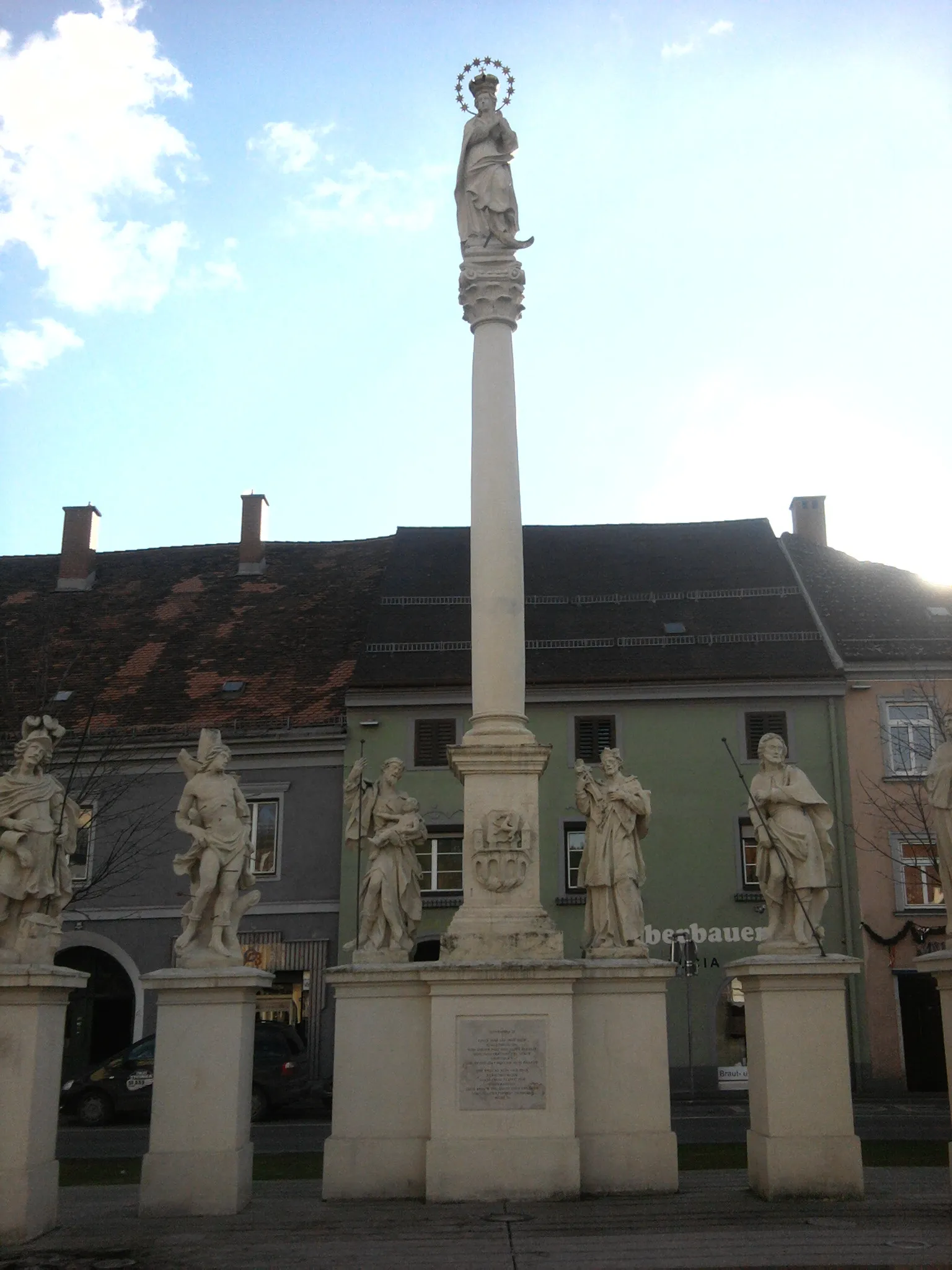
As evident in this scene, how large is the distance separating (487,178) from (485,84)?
117cm

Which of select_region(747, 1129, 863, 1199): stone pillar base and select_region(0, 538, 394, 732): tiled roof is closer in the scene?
select_region(747, 1129, 863, 1199): stone pillar base

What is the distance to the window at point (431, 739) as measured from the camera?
89.0 ft

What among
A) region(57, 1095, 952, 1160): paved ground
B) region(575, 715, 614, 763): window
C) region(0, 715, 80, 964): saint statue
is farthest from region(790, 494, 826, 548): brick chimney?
region(0, 715, 80, 964): saint statue

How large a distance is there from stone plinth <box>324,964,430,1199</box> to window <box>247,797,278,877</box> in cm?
1548

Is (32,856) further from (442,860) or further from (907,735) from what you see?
(907,735)

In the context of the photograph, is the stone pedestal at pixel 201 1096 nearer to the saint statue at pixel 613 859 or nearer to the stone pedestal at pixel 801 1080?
the saint statue at pixel 613 859

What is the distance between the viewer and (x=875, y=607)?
2923cm

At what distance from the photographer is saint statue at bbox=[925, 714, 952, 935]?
10188 mm

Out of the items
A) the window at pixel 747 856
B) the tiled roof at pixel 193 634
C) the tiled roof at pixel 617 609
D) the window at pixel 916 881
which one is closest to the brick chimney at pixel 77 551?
the tiled roof at pixel 193 634

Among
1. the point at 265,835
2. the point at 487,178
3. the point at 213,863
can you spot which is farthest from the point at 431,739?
the point at 213,863

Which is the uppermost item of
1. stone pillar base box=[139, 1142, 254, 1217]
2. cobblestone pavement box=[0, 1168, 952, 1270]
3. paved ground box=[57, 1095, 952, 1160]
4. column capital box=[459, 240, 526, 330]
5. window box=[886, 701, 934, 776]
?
column capital box=[459, 240, 526, 330]

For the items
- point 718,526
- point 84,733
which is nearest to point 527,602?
point 718,526

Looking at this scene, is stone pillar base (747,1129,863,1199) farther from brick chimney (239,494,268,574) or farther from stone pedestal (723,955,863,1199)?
brick chimney (239,494,268,574)

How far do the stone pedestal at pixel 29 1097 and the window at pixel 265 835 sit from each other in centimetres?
1628
